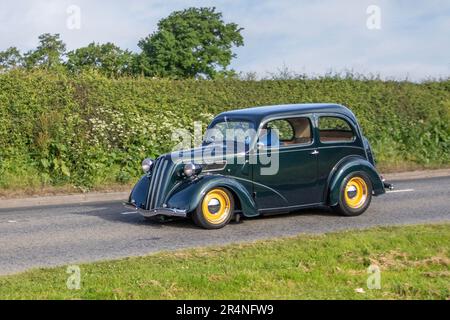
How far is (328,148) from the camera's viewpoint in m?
11.8

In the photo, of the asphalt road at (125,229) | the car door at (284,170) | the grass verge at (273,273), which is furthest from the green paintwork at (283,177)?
the grass verge at (273,273)

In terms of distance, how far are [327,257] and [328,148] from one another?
368cm

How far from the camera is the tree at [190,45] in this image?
117 feet

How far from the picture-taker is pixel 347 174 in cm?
1183

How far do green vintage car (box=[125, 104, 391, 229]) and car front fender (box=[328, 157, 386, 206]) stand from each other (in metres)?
0.02

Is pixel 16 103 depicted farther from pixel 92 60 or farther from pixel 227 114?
pixel 92 60

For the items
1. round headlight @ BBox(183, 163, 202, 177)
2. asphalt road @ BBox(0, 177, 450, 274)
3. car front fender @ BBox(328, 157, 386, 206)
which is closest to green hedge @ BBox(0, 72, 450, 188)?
asphalt road @ BBox(0, 177, 450, 274)

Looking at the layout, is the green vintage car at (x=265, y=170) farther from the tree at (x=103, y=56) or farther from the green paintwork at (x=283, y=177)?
the tree at (x=103, y=56)

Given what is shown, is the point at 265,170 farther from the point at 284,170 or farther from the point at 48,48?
the point at 48,48

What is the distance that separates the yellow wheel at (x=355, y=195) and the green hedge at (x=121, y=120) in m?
6.75

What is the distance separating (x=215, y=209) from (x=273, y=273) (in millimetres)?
3436

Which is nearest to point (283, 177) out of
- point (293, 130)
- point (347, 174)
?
point (293, 130)
